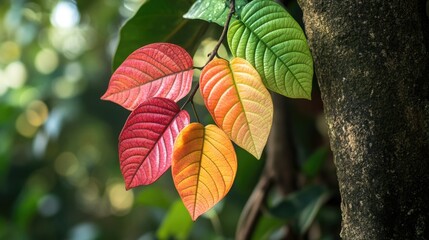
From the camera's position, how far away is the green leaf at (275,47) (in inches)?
17.1

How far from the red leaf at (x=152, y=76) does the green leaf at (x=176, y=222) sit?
0.56 metres

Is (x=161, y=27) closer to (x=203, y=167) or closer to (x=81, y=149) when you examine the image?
(x=203, y=167)

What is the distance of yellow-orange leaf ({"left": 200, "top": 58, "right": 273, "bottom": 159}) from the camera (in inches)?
Result: 16.8

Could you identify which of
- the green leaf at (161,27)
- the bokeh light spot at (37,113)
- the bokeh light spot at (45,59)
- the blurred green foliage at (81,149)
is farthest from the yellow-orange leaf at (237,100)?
the bokeh light spot at (45,59)

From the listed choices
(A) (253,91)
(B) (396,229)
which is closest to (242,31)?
(A) (253,91)

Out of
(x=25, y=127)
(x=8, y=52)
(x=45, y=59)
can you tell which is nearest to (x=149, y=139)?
(x=25, y=127)

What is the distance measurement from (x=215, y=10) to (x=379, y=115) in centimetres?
15

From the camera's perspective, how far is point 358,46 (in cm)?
42

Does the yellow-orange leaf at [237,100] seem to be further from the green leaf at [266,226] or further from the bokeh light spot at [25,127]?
the bokeh light spot at [25,127]

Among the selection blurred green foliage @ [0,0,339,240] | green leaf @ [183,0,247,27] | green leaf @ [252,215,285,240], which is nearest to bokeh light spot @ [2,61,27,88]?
blurred green foliage @ [0,0,339,240]

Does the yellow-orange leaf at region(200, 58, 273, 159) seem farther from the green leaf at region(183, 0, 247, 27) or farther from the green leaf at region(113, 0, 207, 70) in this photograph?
the green leaf at region(113, 0, 207, 70)

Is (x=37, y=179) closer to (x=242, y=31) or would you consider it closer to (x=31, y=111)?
(x=31, y=111)

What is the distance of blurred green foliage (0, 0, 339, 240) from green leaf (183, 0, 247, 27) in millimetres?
390

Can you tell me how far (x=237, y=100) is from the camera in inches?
17.0
